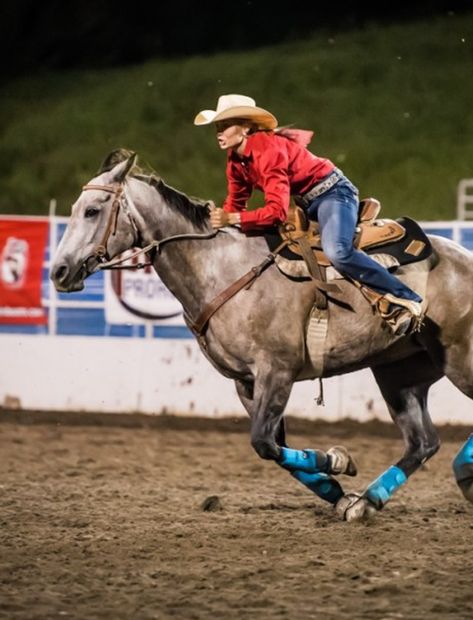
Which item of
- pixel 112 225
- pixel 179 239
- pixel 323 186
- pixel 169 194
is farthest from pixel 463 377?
pixel 112 225

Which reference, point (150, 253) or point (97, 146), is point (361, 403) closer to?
point (150, 253)

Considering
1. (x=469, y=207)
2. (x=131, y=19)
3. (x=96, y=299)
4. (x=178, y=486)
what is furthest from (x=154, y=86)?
(x=178, y=486)

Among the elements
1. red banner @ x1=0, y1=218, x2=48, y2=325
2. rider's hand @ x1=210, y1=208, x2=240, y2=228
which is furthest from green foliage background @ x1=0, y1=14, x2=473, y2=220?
rider's hand @ x1=210, y1=208, x2=240, y2=228

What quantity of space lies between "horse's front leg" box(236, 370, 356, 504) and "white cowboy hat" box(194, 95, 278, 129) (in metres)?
1.27

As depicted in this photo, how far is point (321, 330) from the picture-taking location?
638cm

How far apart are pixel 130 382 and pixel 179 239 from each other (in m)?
4.46

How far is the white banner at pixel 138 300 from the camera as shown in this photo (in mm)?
10656

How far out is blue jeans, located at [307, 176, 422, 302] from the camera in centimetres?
622

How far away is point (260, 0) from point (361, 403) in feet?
54.8

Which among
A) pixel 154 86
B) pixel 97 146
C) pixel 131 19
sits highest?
pixel 131 19

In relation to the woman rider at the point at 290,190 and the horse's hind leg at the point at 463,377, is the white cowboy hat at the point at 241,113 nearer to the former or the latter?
the woman rider at the point at 290,190

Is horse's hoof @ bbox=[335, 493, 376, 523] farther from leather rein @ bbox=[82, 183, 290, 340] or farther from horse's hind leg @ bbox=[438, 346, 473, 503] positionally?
leather rein @ bbox=[82, 183, 290, 340]

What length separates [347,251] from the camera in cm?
621

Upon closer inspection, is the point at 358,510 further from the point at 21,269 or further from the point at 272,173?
the point at 21,269
